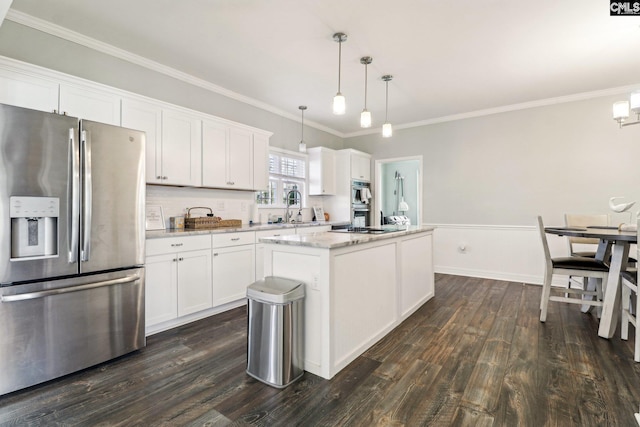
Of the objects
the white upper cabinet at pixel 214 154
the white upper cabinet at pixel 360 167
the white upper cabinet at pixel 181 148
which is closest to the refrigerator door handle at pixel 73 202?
the white upper cabinet at pixel 181 148

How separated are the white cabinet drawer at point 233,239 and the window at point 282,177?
110 centimetres

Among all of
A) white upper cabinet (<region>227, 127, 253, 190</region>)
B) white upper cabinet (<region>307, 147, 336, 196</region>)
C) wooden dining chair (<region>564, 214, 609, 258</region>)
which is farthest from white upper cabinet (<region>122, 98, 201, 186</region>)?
wooden dining chair (<region>564, 214, 609, 258</region>)

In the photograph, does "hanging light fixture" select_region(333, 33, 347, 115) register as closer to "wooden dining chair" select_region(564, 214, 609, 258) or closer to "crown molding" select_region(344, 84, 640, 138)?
"crown molding" select_region(344, 84, 640, 138)

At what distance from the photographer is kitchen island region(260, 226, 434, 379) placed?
6.70ft

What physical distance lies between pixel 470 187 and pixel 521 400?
12.9ft

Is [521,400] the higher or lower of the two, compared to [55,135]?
lower

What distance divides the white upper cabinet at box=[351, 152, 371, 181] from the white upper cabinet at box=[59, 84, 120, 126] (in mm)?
3903

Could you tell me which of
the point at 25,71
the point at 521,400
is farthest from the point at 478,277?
the point at 25,71

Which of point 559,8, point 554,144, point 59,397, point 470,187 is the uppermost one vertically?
point 559,8

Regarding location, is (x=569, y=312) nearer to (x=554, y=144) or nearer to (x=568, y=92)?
(x=554, y=144)

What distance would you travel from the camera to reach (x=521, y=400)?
5.87ft

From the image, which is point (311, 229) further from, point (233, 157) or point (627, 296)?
point (627, 296)

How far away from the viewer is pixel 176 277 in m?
2.85

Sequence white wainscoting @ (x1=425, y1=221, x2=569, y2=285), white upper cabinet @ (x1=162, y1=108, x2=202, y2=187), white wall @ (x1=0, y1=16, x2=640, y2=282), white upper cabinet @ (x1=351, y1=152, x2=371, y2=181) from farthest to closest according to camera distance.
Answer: white upper cabinet @ (x1=351, y1=152, x2=371, y2=181) → white wainscoting @ (x1=425, y1=221, x2=569, y2=285) → white wall @ (x1=0, y1=16, x2=640, y2=282) → white upper cabinet @ (x1=162, y1=108, x2=202, y2=187)
